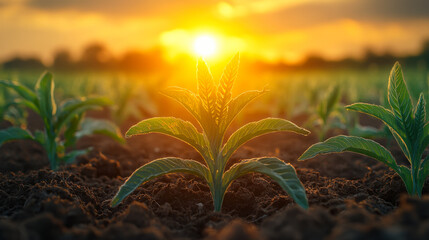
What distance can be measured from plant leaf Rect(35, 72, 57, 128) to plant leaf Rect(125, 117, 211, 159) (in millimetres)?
1927

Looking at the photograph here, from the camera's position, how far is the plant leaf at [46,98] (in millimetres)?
3842

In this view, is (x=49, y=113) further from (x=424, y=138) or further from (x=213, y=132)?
(x=424, y=138)

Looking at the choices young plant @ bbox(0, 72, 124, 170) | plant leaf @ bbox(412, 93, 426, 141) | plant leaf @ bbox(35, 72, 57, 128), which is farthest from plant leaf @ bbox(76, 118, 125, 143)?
plant leaf @ bbox(412, 93, 426, 141)

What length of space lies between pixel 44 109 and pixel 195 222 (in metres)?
2.35

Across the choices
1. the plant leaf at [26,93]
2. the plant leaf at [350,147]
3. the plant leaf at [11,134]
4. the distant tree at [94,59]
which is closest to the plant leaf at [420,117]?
the plant leaf at [350,147]

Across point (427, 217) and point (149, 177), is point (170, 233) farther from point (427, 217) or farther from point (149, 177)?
point (427, 217)

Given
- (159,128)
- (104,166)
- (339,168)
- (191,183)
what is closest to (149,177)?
(159,128)

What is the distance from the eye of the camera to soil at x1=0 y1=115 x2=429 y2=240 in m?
1.81

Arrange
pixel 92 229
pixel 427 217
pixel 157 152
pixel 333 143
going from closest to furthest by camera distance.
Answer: pixel 427 217
pixel 92 229
pixel 333 143
pixel 157 152

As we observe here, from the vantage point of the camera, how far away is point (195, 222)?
2.45 m

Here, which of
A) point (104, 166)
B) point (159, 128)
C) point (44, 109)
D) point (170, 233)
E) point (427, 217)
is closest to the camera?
point (427, 217)

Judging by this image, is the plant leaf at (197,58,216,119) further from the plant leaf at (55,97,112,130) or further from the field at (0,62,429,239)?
the plant leaf at (55,97,112,130)

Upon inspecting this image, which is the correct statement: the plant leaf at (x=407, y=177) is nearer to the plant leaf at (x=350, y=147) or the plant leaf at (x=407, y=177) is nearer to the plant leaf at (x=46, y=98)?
the plant leaf at (x=350, y=147)

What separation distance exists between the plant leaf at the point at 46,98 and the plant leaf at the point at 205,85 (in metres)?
2.21
